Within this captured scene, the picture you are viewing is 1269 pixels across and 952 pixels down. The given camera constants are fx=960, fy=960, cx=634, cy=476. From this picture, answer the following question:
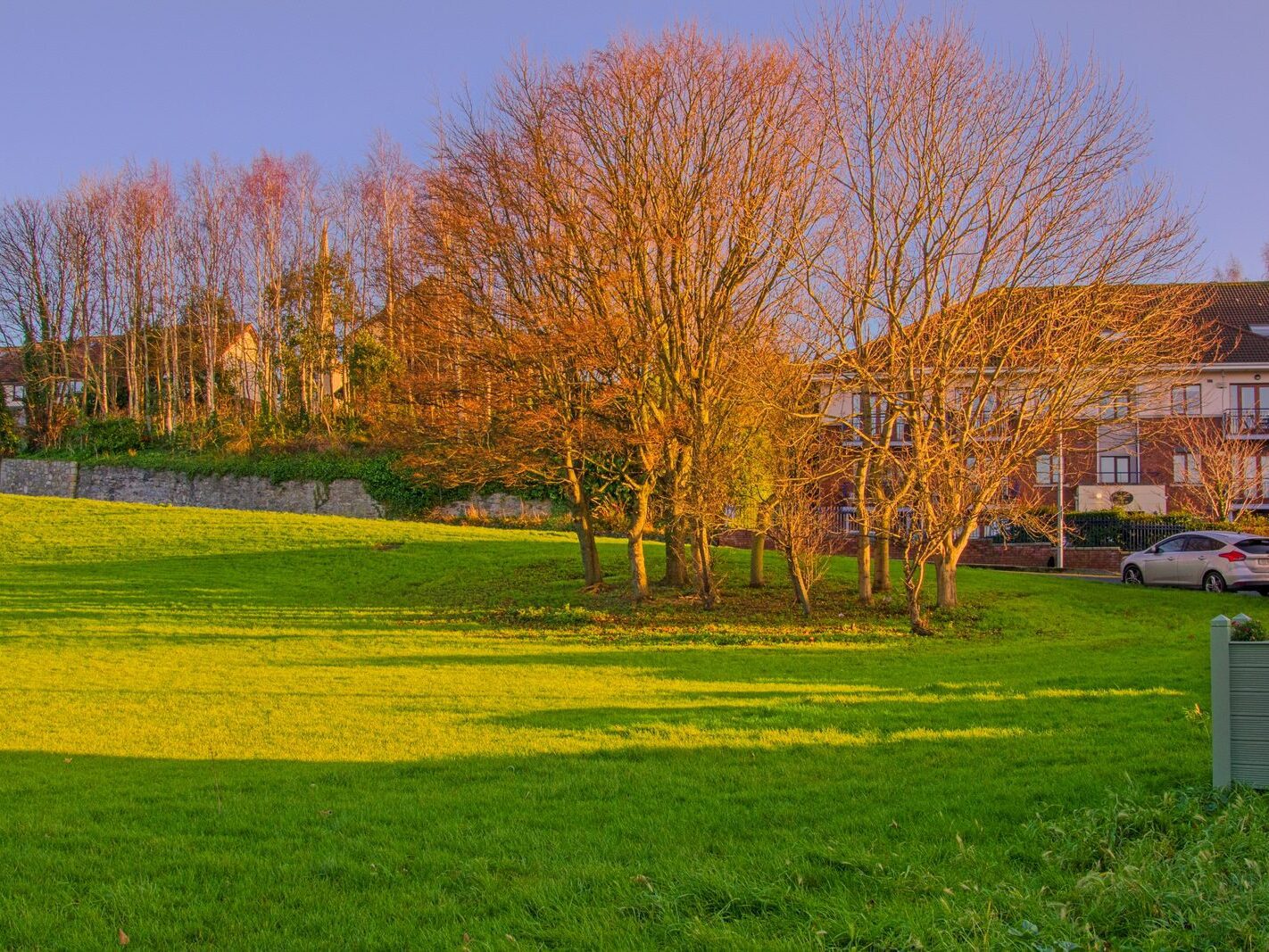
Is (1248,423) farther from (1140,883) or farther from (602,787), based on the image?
(1140,883)

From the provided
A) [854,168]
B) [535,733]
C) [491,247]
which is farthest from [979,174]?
[535,733]

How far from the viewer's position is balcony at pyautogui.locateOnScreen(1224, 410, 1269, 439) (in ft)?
138

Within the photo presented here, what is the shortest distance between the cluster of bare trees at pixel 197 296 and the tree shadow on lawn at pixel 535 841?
42.9 m

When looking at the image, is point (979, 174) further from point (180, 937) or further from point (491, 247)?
point (180, 937)

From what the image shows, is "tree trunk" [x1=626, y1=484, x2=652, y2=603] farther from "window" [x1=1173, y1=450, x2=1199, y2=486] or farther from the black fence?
"window" [x1=1173, y1=450, x2=1199, y2=486]

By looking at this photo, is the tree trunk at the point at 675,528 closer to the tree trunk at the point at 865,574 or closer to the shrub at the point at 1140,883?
the tree trunk at the point at 865,574

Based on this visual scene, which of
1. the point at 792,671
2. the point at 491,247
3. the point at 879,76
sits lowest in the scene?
the point at 792,671

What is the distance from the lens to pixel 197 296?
170ft

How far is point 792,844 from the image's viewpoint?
5523 millimetres

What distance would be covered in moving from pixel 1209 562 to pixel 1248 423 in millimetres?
23708

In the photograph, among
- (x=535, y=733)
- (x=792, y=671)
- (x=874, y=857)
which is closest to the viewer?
(x=874, y=857)

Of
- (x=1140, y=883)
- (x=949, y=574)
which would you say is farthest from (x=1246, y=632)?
(x=949, y=574)

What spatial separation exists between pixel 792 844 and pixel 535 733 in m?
4.33

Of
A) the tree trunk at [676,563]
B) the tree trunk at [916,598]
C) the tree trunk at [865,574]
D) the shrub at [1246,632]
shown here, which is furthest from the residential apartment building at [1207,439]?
the shrub at [1246,632]
